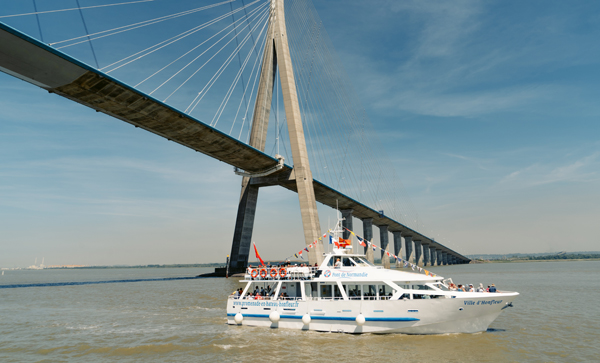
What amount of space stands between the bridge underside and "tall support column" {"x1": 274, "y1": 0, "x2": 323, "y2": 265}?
3.43 metres

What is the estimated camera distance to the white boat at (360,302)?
15922 millimetres

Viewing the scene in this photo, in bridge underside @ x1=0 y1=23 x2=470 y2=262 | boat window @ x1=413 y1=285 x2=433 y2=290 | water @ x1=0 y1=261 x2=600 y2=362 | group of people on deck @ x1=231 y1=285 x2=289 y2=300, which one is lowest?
water @ x1=0 y1=261 x2=600 y2=362

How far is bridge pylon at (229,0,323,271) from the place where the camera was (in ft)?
158

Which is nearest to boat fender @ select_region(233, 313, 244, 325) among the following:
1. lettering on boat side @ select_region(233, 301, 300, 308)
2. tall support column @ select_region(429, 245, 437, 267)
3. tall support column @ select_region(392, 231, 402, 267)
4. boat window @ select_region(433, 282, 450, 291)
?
lettering on boat side @ select_region(233, 301, 300, 308)

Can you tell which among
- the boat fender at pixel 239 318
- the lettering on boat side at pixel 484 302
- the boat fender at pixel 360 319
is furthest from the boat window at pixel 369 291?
the boat fender at pixel 239 318

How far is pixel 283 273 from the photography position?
1905 centimetres

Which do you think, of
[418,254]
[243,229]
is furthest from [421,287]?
[418,254]

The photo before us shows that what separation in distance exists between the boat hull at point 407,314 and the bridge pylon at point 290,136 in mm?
29722

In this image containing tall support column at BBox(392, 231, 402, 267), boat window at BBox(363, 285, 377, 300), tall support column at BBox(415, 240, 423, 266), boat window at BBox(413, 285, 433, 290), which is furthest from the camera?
tall support column at BBox(415, 240, 423, 266)

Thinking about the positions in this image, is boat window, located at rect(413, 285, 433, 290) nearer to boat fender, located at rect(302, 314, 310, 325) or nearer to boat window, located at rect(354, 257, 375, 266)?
boat window, located at rect(354, 257, 375, 266)

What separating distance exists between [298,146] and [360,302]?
33.4m

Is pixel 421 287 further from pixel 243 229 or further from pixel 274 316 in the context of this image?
pixel 243 229

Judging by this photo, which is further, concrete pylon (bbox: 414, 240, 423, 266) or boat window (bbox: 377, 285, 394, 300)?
concrete pylon (bbox: 414, 240, 423, 266)

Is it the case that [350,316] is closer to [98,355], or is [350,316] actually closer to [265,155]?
[98,355]
